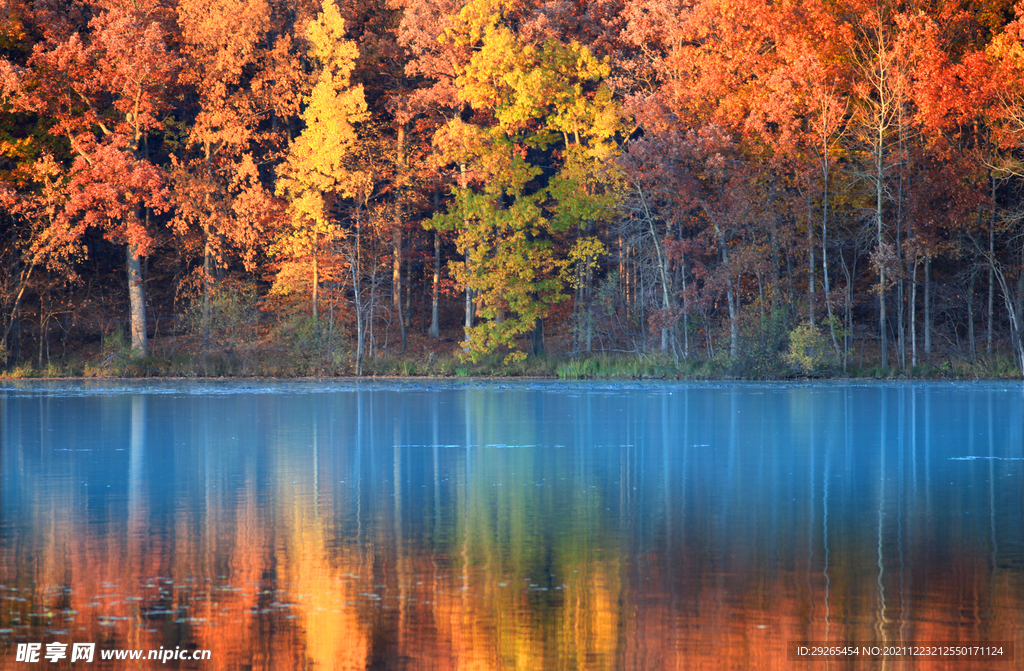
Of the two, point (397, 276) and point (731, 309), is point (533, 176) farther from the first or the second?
point (731, 309)

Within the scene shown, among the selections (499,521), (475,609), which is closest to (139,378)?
(499,521)

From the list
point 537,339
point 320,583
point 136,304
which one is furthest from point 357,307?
point 320,583

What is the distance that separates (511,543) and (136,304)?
33412mm

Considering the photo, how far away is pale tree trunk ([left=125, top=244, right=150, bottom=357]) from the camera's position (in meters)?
39.8

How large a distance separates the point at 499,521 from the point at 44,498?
4974mm

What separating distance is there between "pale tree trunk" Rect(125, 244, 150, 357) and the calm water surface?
798 inches

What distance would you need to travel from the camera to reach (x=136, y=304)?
4047 centimetres

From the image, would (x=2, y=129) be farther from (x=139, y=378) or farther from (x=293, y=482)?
(x=293, y=482)

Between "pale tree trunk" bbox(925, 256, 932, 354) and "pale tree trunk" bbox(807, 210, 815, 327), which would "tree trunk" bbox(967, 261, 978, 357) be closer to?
"pale tree trunk" bbox(925, 256, 932, 354)

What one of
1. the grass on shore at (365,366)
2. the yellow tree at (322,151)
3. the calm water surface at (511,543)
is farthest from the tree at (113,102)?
the calm water surface at (511,543)

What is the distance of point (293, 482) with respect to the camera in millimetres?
13344

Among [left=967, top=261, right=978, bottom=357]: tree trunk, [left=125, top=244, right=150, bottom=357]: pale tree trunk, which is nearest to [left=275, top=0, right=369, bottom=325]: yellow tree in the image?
[left=125, top=244, right=150, bottom=357]: pale tree trunk

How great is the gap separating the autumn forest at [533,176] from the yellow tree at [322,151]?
0.39 feet

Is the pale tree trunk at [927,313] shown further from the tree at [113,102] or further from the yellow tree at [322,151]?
the tree at [113,102]
